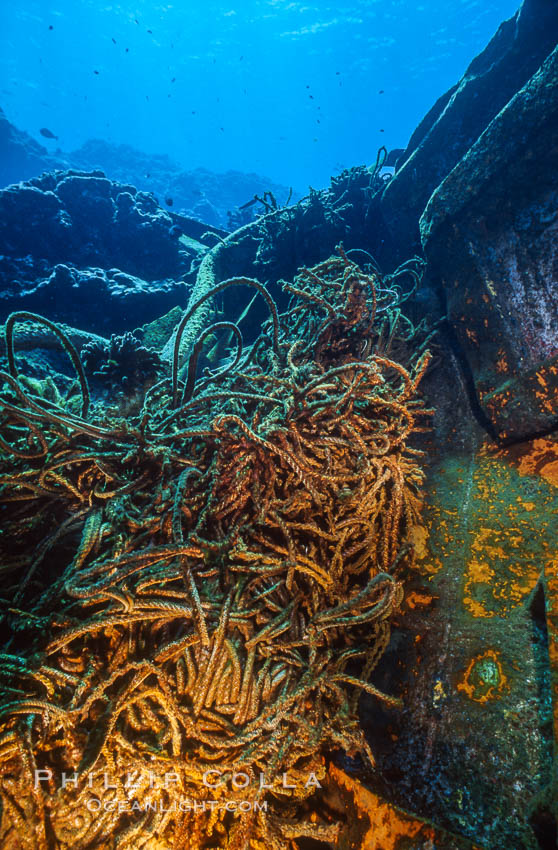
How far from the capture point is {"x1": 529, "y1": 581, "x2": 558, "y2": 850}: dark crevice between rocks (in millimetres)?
990

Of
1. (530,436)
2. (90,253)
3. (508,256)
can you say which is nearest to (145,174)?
(90,253)

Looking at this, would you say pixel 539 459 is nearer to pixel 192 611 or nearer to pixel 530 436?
pixel 530 436

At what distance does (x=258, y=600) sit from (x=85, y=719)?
2.14 feet

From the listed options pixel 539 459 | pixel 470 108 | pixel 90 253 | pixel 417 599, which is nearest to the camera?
pixel 417 599

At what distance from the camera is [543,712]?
116cm

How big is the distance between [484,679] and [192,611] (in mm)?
1089

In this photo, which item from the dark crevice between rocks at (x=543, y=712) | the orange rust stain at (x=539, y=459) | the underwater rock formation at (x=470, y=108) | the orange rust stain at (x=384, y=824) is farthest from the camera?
the underwater rock formation at (x=470, y=108)

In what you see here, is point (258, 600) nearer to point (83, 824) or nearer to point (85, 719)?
point (85, 719)

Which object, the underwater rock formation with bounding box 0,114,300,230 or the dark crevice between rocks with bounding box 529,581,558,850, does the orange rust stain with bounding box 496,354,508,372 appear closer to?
the dark crevice between rocks with bounding box 529,581,558,850

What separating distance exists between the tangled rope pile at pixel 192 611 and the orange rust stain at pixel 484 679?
11.2 inches

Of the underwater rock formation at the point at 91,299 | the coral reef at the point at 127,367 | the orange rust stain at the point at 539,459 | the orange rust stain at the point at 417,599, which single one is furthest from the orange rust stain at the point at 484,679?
the underwater rock formation at the point at 91,299

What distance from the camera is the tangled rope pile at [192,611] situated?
3.56ft

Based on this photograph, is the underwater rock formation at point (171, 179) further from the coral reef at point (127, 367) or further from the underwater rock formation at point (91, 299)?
the coral reef at point (127, 367)

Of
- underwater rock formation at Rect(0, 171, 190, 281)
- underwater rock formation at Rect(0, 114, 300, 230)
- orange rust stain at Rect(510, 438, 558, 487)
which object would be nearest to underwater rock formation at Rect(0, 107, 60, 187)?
underwater rock formation at Rect(0, 114, 300, 230)
